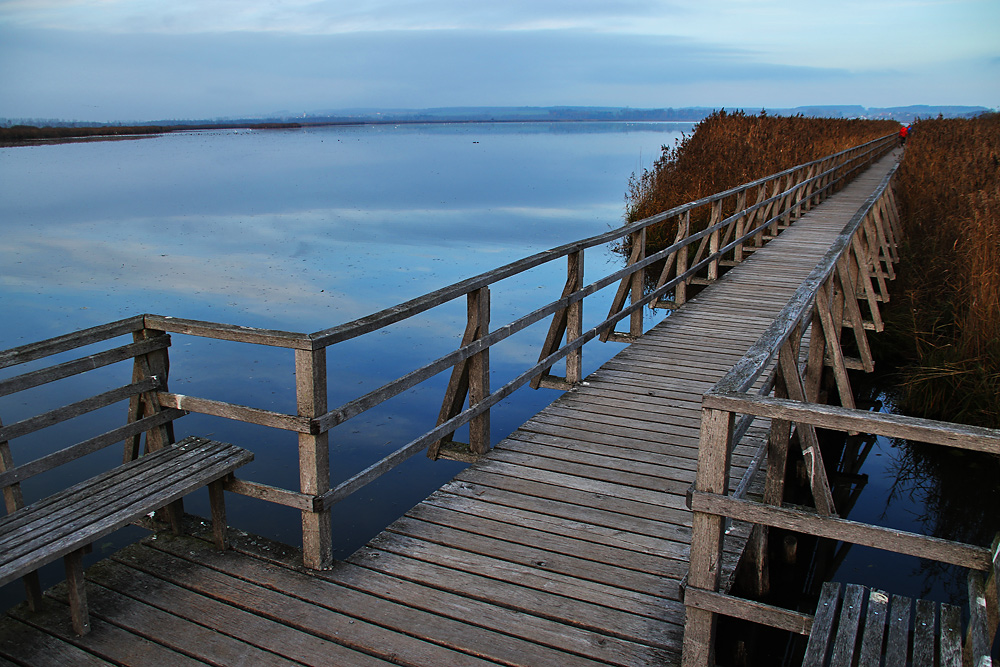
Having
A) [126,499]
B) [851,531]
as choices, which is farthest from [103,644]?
[851,531]

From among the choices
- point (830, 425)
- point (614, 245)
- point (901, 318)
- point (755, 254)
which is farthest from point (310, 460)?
point (614, 245)

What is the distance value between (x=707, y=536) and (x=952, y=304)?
6900mm

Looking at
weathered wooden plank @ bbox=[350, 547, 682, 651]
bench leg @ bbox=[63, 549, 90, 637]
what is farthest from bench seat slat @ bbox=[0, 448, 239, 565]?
weathered wooden plank @ bbox=[350, 547, 682, 651]

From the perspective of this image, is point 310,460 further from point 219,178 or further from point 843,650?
point 219,178

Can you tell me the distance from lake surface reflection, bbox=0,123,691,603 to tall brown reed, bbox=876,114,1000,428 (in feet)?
12.6

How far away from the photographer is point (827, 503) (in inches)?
133

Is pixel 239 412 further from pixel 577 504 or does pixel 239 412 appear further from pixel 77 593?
pixel 577 504

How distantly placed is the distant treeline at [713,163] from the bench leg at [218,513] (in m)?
11.9

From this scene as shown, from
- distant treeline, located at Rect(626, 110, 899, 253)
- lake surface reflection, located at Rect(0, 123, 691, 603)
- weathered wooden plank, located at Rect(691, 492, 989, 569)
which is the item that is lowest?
lake surface reflection, located at Rect(0, 123, 691, 603)

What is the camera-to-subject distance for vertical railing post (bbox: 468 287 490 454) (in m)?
4.44

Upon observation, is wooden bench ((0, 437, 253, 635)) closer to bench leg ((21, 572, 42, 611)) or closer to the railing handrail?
bench leg ((21, 572, 42, 611))

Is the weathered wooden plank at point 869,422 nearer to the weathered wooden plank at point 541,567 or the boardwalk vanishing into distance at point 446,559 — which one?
the boardwalk vanishing into distance at point 446,559

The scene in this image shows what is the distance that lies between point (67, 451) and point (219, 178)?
32.7 meters

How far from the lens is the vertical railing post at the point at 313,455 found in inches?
126
